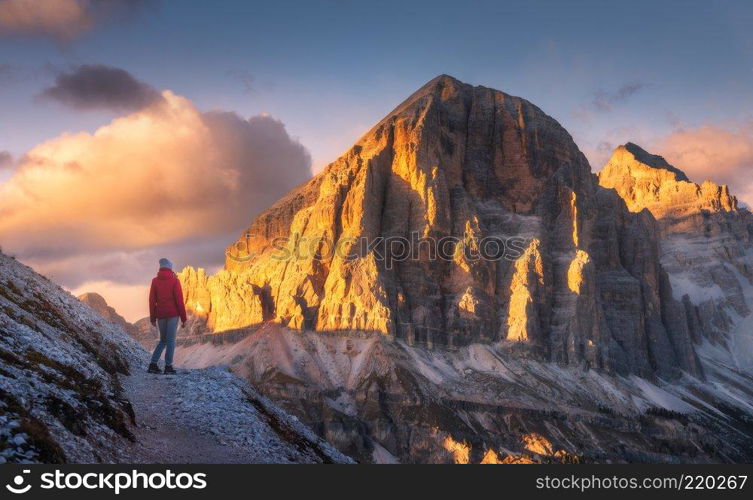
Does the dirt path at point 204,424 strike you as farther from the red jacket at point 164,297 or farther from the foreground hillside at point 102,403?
the red jacket at point 164,297

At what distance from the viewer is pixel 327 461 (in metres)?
46.3

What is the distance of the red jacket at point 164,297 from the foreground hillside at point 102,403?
3.76m

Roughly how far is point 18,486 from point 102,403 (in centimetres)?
859

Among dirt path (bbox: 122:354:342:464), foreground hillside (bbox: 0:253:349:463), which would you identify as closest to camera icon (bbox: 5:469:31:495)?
foreground hillside (bbox: 0:253:349:463)

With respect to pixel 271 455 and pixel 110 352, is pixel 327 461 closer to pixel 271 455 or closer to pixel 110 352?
pixel 271 455

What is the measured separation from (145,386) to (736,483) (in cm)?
3054

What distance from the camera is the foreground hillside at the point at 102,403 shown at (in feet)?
97.2

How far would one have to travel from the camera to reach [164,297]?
46.8m

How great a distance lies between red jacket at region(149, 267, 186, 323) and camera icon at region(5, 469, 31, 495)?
21.0 m

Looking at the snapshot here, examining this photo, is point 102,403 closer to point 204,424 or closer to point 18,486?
point 204,424

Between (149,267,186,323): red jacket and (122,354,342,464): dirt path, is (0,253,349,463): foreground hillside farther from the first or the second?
(149,267,186,323): red jacket

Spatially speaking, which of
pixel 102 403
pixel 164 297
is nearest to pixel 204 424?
pixel 102 403

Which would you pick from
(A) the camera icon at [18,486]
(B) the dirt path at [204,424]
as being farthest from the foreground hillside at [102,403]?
(A) the camera icon at [18,486]

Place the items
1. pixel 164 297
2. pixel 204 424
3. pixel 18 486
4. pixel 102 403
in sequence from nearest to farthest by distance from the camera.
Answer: pixel 18 486 < pixel 102 403 < pixel 204 424 < pixel 164 297
